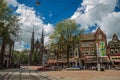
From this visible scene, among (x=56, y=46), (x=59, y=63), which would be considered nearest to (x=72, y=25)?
(x=56, y=46)

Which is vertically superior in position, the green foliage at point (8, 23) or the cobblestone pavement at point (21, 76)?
the green foliage at point (8, 23)

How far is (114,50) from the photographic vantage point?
6638 cm

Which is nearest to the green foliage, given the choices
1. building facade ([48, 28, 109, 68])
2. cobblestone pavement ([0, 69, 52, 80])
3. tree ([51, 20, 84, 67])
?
cobblestone pavement ([0, 69, 52, 80])

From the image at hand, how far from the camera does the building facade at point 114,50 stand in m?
64.1

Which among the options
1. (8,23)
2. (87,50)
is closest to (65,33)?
(87,50)

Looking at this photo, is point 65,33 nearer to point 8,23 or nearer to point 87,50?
point 87,50

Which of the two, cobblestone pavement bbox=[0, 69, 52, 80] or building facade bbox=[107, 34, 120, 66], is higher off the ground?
building facade bbox=[107, 34, 120, 66]

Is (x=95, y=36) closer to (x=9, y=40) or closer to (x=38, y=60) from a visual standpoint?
(x=9, y=40)

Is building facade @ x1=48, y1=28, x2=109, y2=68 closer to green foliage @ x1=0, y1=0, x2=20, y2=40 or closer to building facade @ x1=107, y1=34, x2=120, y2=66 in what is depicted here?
building facade @ x1=107, y1=34, x2=120, y2=66

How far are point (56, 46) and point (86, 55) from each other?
15876mm

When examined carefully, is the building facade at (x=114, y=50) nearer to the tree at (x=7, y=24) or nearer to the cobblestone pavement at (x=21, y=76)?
the cobblestone pavement at (x=21, y=76)

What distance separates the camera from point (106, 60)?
64250mm

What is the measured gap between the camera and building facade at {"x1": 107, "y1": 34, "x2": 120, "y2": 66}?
64.1m

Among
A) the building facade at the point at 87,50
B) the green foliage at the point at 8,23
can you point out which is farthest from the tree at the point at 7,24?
the building facade at the point at 87,50
